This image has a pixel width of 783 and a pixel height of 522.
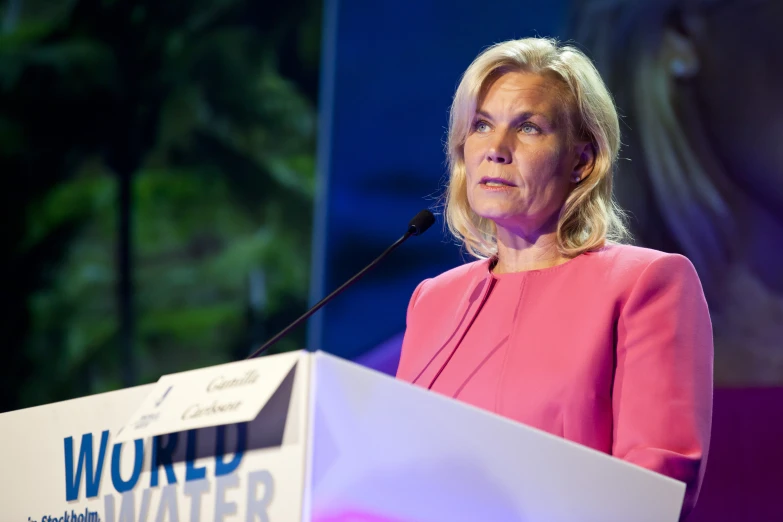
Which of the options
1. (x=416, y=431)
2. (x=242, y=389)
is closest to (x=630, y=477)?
(x=416, y=431)

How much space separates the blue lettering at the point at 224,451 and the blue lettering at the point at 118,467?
0.13 meters

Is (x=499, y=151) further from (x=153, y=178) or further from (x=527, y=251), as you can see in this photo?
(x=153, y=178)

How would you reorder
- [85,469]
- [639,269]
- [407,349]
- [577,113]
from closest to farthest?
[85,469], [639,269], [577,113], [407,349]

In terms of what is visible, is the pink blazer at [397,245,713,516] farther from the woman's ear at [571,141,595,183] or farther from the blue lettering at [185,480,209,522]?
the blue lettering at [185,480,209,522]

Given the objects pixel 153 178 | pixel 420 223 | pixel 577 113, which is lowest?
pixel 153 178

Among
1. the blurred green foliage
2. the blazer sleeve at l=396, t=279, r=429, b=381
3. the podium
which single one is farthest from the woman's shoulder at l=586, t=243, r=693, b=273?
the blurred green foliage

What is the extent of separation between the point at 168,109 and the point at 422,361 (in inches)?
123

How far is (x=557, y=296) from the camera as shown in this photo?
1785 mm

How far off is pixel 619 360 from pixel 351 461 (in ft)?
2.54

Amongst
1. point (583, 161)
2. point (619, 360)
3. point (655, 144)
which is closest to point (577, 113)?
point (583, 161)

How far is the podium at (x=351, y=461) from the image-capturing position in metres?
0.96

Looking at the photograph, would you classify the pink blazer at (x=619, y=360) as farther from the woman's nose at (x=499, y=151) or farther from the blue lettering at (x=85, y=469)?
the blue lettering at (x=85, y=469)

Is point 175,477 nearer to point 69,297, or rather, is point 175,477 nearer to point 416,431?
point 416,431

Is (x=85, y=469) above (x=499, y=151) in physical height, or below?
below
